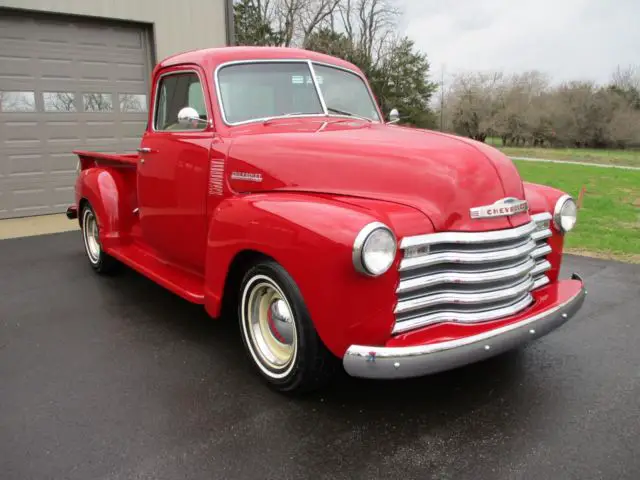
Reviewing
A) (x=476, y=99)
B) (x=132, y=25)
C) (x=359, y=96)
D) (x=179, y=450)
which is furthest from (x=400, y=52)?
(x=179, y=450)

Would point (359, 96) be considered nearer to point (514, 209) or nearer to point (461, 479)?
point (514, 209)

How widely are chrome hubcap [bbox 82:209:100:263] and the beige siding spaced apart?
433 cm

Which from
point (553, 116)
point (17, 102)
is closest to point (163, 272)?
point (17, 102)

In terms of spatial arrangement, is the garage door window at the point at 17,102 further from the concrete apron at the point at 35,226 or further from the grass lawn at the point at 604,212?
the grass lawn at the point at 604,212

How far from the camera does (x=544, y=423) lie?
2.68 m

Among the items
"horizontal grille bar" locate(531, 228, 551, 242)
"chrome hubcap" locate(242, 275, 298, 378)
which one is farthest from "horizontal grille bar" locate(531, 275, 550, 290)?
"chrome hubcap" locate(242, 275, 298, 378)

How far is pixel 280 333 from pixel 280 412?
16.7 inches

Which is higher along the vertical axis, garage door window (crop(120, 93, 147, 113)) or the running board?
garage door window (crop(120, 93, 147, 113))

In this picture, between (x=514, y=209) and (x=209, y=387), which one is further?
(x=209, y=387)

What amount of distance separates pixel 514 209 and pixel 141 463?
2222mm

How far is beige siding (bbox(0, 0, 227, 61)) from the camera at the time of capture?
8312 mm

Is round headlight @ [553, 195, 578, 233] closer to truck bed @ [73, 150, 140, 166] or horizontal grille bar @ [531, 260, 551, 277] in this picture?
horizontal grille bar @ [531, 260, 551, 277]

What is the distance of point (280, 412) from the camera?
279 centimetres

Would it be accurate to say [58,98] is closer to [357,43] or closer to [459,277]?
[459,277]
